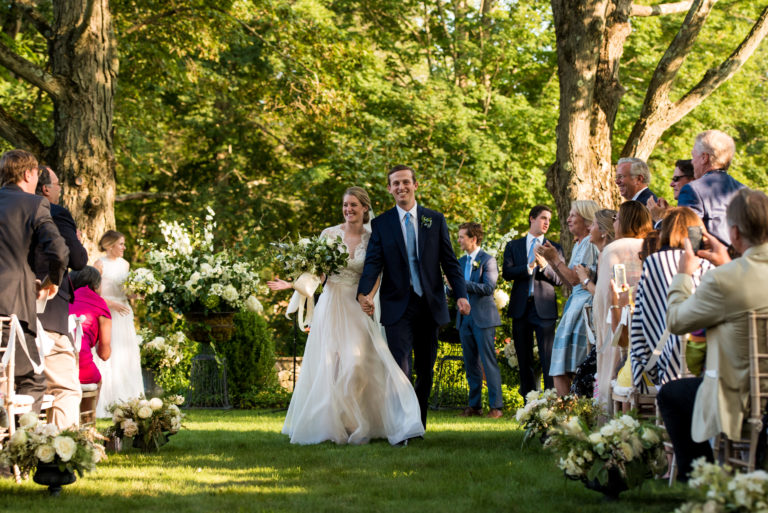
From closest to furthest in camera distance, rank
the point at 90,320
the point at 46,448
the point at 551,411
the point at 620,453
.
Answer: the point at 620,453 → the point at 46,448 → the point at 551,411 → the point at 90,320

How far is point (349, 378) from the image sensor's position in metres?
8.12

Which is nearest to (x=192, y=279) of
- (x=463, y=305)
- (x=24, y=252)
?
(x=463, y=305)

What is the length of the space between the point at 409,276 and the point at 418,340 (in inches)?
24.1

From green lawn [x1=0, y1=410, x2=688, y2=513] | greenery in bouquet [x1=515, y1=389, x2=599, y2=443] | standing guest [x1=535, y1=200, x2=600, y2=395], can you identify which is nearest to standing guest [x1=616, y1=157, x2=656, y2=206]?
standing guest [x1=535, y1=200, x2=600, y2=395]

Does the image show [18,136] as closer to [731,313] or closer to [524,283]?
[524,283]

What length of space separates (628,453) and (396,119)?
1693 cm

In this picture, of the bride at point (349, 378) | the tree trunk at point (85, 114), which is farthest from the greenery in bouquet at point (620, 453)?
the tree trunk at point (85, 114)

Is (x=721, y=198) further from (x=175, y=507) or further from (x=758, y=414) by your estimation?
(x=175, y=507)

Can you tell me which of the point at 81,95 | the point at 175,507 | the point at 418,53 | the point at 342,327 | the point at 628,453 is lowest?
the point at 175,507

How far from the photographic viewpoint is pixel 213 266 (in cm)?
1155

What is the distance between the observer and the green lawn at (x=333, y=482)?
5.14 meters

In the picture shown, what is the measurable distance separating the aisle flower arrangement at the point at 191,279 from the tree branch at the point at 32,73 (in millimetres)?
3544

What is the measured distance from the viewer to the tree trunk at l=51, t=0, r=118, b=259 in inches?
529

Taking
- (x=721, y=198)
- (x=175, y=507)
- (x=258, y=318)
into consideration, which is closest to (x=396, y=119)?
(x=258, y=318)
